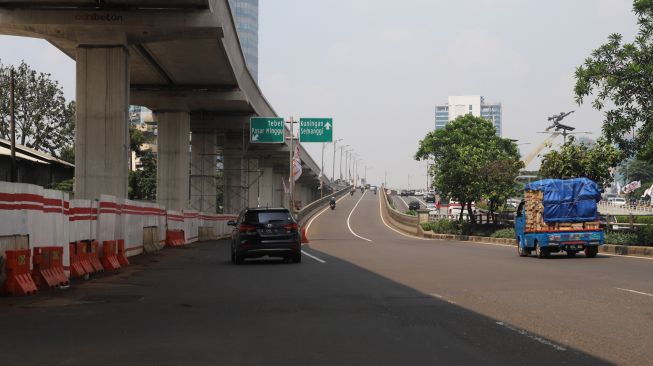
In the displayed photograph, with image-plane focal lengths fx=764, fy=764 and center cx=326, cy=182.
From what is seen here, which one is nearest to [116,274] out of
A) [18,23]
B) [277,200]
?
[18,23]

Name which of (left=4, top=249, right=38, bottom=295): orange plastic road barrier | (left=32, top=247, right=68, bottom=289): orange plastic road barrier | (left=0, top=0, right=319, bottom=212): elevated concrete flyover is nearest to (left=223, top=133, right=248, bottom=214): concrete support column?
(left=0, top=0, right=319, bottom=212): elevated concrete flyover

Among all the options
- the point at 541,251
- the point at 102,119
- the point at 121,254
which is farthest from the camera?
the point at 102,119

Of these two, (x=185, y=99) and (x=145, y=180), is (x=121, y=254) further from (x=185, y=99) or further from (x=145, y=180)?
(x=145, y=180)

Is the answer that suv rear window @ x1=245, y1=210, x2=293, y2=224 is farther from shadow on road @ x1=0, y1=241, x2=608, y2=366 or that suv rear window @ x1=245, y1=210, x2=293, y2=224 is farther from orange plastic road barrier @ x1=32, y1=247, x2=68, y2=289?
orange plastic road barrier @ x1=32, y1=247, x2=68, y2=289

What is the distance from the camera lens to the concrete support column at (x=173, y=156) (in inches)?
1831

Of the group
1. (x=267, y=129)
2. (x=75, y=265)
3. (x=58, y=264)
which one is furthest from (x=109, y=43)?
(x=267, y=129)

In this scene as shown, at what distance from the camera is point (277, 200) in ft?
364

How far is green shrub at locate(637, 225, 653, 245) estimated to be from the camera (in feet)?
88.9

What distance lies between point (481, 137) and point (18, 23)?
61940 mm

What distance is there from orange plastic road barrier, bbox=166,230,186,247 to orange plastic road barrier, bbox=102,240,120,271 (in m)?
14.1

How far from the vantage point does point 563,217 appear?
23609 mm

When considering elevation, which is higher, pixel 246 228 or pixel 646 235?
pixel 246 228

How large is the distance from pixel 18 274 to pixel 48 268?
124 cm

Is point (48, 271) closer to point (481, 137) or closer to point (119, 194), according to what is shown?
point (119, 194)
